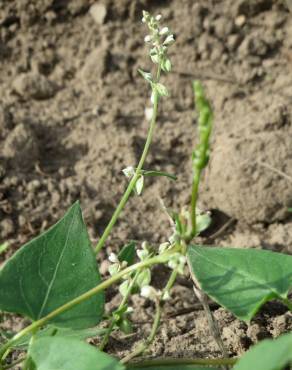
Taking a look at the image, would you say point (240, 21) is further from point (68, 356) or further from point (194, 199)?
point (68, 356)

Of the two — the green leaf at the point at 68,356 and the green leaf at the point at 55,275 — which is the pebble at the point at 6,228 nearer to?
the green leaf at the point at 55,275

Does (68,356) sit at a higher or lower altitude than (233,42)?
lower

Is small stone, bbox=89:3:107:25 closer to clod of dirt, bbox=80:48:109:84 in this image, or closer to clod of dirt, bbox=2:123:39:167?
clod of dirt, bbox=80:48:109:84

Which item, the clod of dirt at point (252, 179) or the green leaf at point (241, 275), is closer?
the green leaf at point (241, 275)

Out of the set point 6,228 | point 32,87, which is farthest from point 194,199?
point 32,87

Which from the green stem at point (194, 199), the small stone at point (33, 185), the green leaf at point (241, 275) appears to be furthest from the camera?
the small stone at point (33, 185)

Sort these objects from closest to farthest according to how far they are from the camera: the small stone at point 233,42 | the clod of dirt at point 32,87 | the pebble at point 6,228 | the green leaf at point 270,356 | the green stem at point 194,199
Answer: the green leaf at point 270,356 → the green stem at point 194,199 → the pebble at point 6,228 → the clod of dirt at point 32,87 → the small stone at point 233,42

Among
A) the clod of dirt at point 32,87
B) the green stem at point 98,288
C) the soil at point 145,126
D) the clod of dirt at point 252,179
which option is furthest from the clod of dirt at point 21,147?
the green stem at point 98,288

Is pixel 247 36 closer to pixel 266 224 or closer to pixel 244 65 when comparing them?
pixel 244 65
